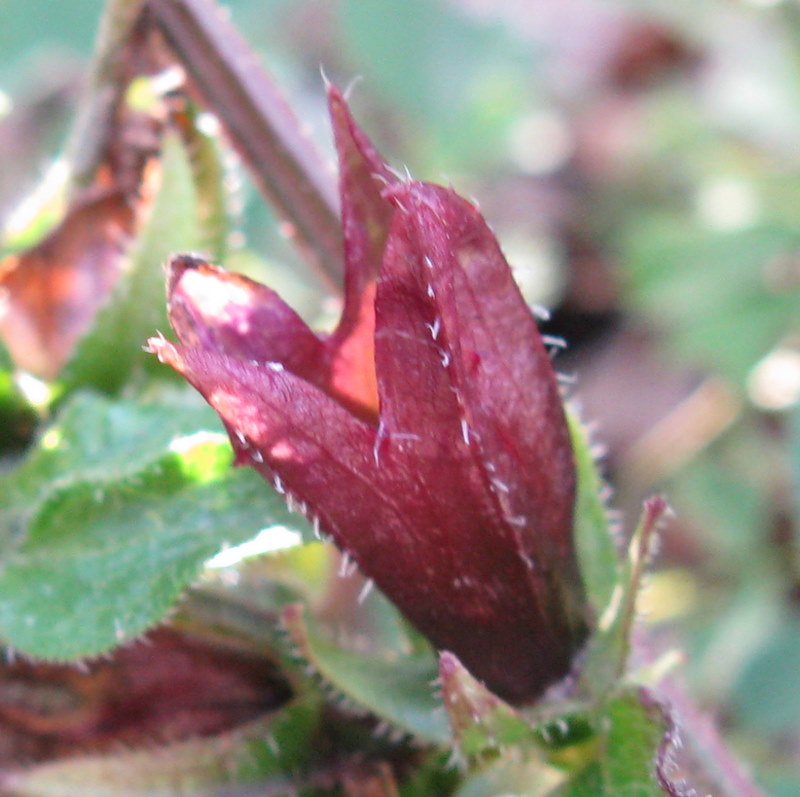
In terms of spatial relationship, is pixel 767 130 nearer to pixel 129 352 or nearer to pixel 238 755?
pixel 129 352

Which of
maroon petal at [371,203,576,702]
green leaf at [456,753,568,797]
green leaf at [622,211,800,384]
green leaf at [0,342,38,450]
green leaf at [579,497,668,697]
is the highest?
green leaf at [0,342,38,450]

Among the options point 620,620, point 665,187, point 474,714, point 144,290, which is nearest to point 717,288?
point 665,187

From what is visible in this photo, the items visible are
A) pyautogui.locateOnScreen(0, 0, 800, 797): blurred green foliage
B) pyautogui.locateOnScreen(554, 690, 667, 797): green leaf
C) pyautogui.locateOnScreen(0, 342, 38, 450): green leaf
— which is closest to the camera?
pyautogui.locateOnScreen(554, 690, 667, 797): green leaf

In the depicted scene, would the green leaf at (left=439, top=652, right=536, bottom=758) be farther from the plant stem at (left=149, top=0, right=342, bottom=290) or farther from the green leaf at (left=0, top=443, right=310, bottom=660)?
the plant stem at (left=149, top=0, right=342, bottom=290)

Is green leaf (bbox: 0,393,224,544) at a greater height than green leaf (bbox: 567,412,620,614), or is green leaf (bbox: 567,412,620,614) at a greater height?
green leaf (bbox: 0,393,224,544)

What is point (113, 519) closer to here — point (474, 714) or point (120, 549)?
point (120, 549)

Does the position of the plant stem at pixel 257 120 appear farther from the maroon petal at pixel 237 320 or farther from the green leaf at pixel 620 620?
the green leaf at pixel 620 620

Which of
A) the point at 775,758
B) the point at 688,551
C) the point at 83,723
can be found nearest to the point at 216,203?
the point at 83,723

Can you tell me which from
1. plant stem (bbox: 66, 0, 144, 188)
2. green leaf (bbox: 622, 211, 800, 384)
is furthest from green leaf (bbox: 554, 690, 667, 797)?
green leaf (bbox: 622, 211, 800, 384)
